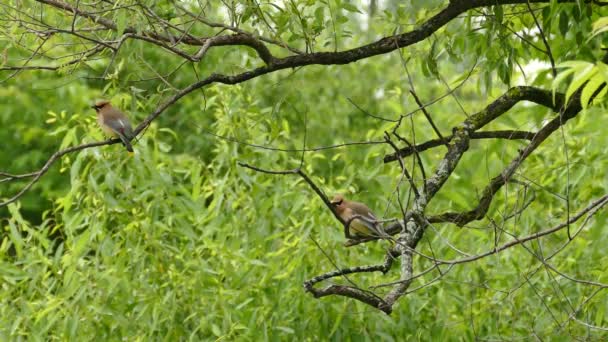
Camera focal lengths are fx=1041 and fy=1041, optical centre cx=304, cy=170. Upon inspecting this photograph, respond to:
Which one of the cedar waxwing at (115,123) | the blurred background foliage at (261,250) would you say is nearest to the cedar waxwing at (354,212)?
the blurred background foliage at (261,250)

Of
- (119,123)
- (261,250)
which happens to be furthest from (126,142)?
(261,250)

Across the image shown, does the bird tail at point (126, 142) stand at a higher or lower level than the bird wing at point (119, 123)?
lower

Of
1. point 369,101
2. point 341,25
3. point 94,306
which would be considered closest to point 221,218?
point 94,306

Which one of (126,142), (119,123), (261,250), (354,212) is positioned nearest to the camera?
(354,212)

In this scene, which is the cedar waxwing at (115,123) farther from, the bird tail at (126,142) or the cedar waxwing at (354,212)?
the cedar waxwing at (354,212)

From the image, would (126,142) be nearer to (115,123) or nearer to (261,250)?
(115,123)

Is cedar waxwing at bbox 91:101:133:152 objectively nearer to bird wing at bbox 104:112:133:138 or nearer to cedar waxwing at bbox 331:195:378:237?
bird wing at bbox 104:112:133:138

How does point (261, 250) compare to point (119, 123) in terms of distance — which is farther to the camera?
point (261, 250)

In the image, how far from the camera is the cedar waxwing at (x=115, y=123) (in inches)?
225

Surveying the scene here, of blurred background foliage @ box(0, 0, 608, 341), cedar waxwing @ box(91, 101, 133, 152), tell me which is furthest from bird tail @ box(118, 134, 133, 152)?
blurred background foliage @ box(0, 0, 608, 341)

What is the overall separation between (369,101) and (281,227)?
10.6 m

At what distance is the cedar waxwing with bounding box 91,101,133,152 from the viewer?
225 inches

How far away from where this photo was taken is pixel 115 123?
612cm

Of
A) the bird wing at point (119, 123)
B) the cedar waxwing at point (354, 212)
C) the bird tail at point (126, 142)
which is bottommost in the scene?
the cedar waxwing at point (354, 212)
